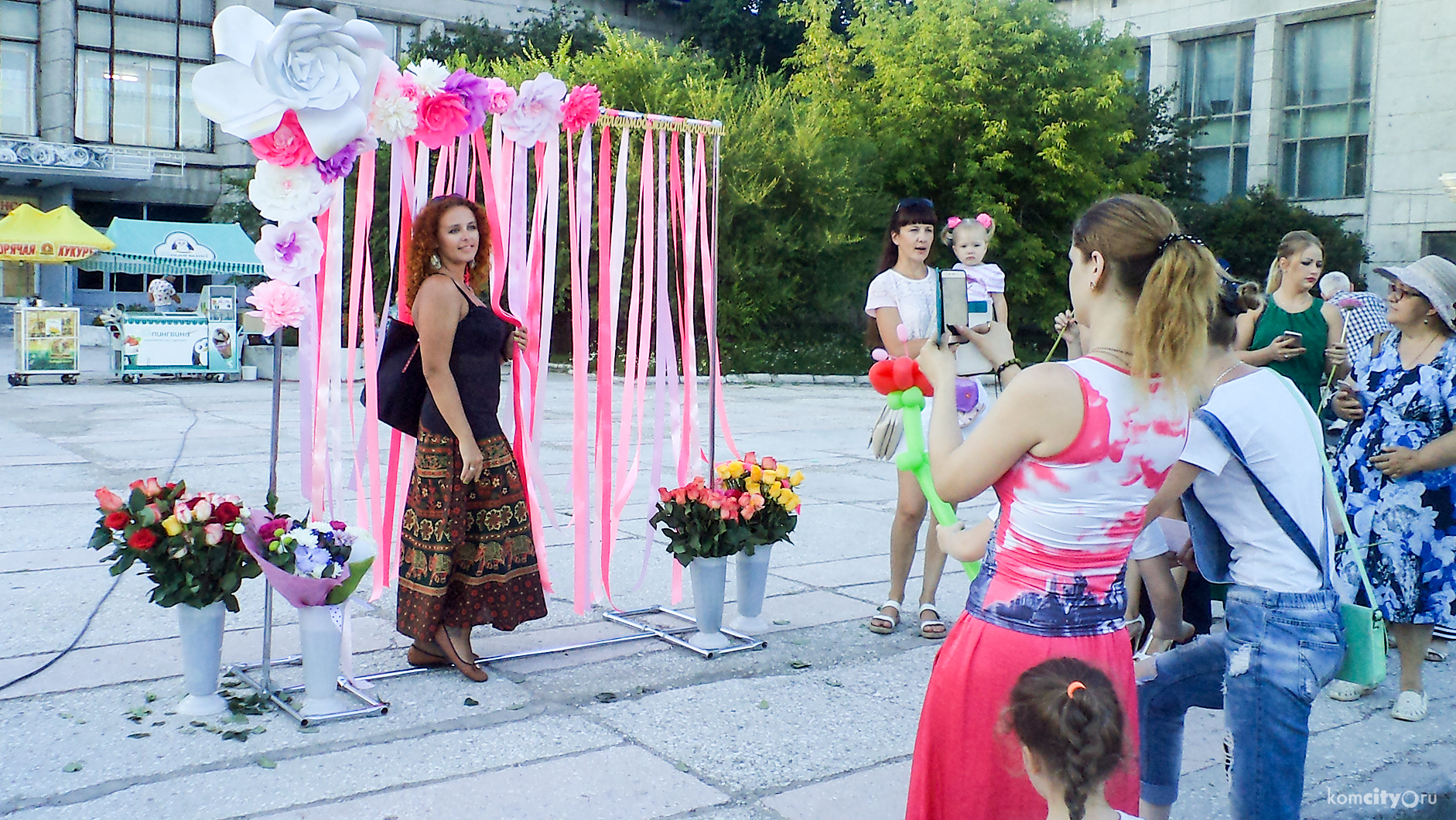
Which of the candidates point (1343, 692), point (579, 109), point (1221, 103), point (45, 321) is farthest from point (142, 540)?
point (1221, 103)

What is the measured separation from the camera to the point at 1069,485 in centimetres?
216

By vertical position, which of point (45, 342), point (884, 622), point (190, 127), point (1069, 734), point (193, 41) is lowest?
point (884, 622)

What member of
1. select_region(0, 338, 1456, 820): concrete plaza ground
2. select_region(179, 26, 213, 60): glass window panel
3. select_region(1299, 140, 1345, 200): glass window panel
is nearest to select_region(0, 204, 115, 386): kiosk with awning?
select_region(0, 338, 1456, 820): concrete plaza ground

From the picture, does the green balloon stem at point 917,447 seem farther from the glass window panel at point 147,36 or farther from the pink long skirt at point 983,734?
the glass window panel at point 147,36

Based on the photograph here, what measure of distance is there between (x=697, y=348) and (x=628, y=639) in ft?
62.7

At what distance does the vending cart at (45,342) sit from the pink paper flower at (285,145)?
14.6 meters

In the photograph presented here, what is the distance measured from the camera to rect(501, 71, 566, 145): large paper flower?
4512mm

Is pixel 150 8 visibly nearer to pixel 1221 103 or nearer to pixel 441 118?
pixel 1221 103

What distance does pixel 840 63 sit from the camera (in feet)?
87.1

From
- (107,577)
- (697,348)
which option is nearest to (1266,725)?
(107,577)

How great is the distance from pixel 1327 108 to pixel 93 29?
3482cm

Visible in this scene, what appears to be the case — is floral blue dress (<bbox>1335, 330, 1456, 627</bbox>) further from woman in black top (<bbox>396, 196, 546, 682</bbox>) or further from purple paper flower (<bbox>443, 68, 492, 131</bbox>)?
purple paper flower (<bbox>443, 68, 492, 131</bbox>)

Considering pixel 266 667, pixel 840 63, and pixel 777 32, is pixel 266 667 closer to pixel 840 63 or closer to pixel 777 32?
pixel 840 63

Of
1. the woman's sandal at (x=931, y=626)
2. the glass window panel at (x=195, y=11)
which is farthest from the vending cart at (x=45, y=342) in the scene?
the glass window panel at (x=195, y=11)
